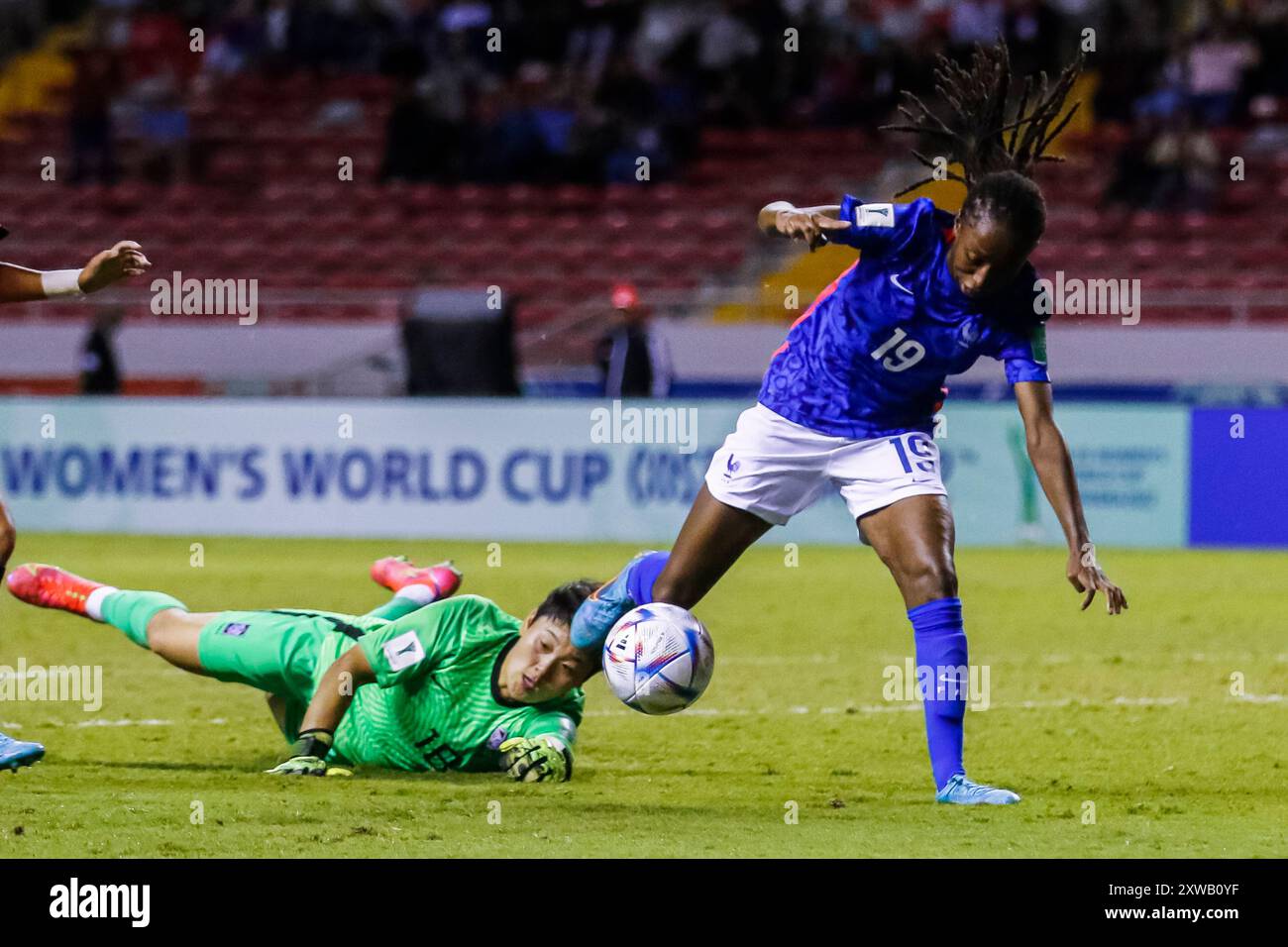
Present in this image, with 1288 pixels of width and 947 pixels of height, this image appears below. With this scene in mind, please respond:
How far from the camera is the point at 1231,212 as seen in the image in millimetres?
22297

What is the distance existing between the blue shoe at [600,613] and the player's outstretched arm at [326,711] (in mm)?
801

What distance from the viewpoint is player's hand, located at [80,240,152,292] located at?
735 cm

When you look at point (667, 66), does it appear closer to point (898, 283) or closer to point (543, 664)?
point (898, 283)

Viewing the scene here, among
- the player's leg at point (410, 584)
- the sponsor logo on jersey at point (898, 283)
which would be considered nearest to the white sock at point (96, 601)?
the player's leg at point (410, 584)

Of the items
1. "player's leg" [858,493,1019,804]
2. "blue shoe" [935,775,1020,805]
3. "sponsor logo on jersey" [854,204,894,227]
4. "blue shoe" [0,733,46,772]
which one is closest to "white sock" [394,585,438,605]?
"blue shoe" [0,733,46,772]

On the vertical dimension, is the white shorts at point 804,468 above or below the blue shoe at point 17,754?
above

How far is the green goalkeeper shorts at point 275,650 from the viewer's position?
7.58 meters

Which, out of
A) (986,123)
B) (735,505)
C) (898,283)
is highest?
(986,123)

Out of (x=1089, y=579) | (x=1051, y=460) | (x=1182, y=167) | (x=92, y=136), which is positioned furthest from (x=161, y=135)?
(x=1089, y=579)

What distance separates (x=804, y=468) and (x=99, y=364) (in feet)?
48.0

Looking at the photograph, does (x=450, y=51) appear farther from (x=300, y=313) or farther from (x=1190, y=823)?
(x=1190, y=823)

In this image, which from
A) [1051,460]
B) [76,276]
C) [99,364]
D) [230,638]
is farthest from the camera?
[99,364]

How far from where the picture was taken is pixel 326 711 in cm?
735

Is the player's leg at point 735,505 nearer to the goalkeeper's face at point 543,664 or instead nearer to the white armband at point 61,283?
the goalkeeper's face at point 543,664
